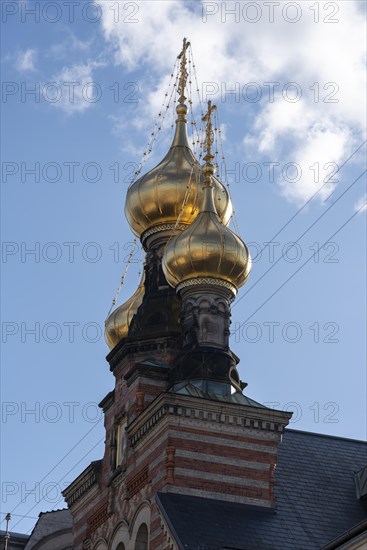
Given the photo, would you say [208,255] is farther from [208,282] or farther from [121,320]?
[121,320]

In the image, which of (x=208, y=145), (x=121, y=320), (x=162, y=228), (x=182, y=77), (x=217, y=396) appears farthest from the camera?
(x=182, y=77)

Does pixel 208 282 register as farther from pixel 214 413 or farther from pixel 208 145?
pixel 208 145

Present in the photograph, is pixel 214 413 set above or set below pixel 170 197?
below

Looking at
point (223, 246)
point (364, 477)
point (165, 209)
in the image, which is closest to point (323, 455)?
point (364, 477)

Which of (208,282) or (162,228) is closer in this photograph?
(208,282)

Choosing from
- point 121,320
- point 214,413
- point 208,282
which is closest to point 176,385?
point 214,413

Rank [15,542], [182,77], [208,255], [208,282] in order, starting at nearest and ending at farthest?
[208,255]
[208,282]
[182,77]
[15,542]

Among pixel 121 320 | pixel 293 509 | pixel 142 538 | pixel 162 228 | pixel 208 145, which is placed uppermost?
pixel 208 145

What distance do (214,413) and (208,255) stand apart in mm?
3920

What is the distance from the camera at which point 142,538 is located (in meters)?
26.1

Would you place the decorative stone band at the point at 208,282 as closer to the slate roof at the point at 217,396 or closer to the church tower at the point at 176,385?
the church tower at the point at 176,385

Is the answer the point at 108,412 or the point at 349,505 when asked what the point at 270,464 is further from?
the point at 108,412

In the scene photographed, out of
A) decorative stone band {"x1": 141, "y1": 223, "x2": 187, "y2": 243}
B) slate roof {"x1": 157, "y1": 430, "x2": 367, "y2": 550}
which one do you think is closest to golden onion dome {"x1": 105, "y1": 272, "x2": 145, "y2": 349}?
decorative stone band {"x1": 141, "y1": 223, "x2": 187, "y2": 243}

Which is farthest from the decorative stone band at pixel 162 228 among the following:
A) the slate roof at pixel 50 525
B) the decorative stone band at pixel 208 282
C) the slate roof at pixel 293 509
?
the slate roof at pixel 50 525
